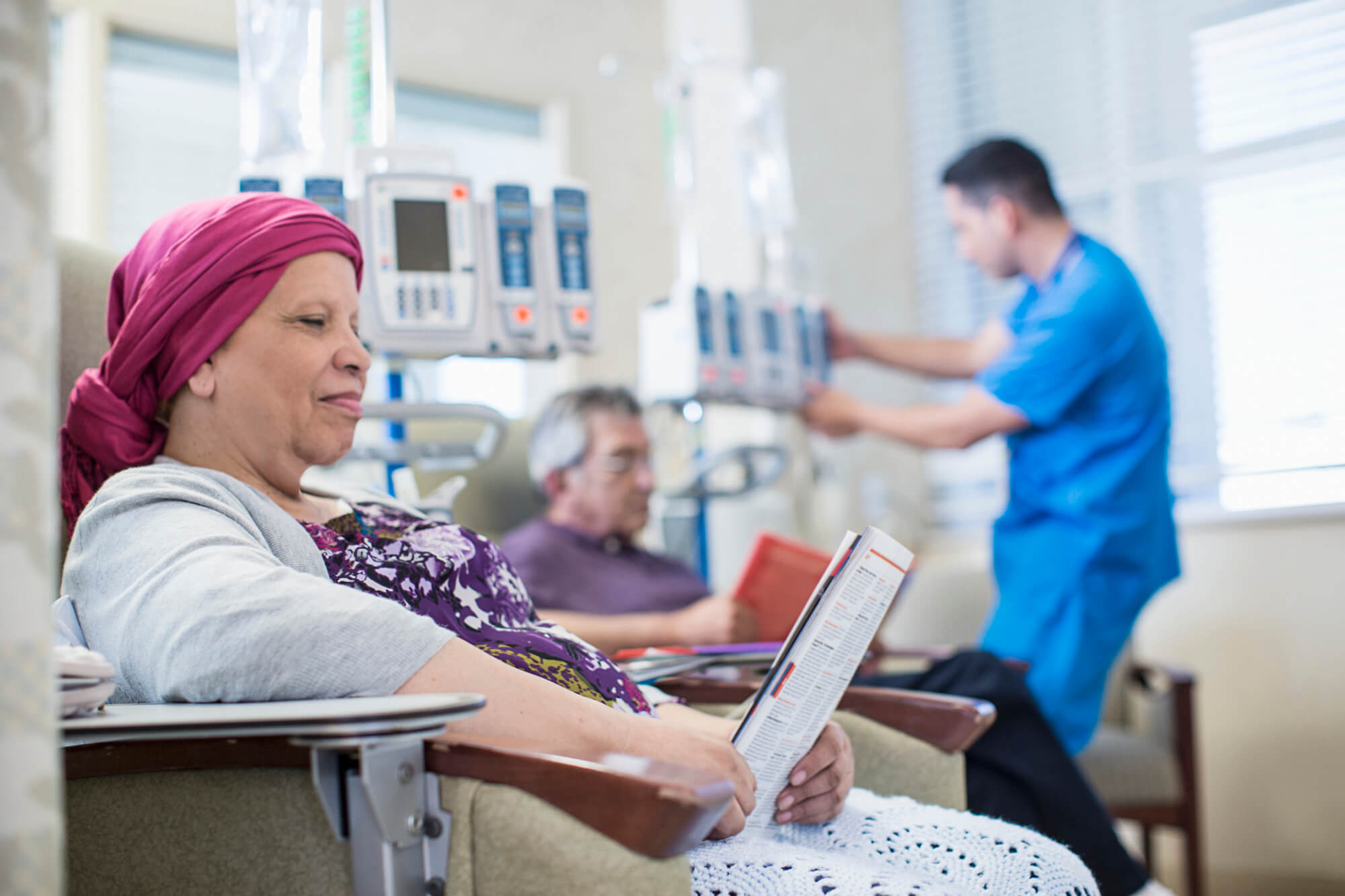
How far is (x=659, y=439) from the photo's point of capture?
3.10 m

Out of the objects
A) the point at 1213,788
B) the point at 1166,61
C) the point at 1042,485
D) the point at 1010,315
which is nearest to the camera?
the point at 1042,485

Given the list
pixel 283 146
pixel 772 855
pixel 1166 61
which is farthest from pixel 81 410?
pixel 1166 61

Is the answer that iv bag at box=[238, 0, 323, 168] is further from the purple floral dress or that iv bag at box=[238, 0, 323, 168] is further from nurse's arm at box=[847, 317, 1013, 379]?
nurse's arm at box=[847, 317, 1013, 379]

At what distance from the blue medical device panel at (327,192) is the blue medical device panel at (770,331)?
1034 millimetres

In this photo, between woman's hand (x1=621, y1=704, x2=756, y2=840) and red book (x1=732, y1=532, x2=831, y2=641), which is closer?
woman's hand (x1=621, y1=704, x2=756, y2=840)

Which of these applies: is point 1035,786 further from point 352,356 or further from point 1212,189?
point 1212,189

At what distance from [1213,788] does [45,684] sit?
324 centimetres

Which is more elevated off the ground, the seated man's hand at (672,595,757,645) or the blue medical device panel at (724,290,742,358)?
the blue medical device panel at (724,290,742,358)

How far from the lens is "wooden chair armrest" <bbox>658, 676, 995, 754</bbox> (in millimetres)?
1265

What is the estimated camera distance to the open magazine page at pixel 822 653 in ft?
3.13

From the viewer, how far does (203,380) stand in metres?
1.06

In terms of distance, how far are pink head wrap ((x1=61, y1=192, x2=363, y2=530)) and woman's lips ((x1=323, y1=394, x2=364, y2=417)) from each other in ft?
0.39

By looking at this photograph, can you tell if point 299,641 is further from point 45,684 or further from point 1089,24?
point 1089,24

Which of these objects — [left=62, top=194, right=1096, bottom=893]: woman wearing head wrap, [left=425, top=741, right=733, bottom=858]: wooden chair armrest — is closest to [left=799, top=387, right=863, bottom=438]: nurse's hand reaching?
[left=62, top=194, right=1096, bottom=893]: woman wearing head wrap
